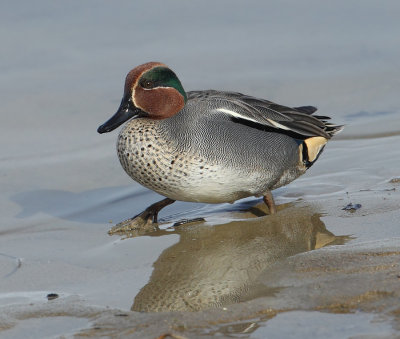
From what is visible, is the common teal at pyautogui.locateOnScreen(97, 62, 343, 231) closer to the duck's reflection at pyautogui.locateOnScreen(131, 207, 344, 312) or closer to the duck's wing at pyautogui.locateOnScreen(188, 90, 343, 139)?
the duck's wing at pyautogui.locateOnScreen(188, 90, 343, 139)

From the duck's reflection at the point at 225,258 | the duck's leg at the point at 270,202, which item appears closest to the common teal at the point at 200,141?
the duck's leg at the point at 270,202

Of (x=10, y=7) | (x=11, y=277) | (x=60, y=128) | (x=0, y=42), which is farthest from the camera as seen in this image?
(x=10, y=7)

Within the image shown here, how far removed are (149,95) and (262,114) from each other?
0.84 m

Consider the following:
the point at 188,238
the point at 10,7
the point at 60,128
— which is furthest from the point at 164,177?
the point at 10,7

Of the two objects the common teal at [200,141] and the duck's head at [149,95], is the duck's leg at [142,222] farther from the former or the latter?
the duck's head at [149,95]

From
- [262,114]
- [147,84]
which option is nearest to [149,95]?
[147,84]

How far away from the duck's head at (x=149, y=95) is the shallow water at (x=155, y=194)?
0.80 meters

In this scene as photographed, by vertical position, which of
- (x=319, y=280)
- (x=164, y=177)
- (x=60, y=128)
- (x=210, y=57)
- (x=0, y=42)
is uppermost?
(x=0, y=42)

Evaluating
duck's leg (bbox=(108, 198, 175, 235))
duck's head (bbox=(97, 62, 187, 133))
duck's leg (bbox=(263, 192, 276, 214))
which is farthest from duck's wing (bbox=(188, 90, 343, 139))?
duck's leg (bbox=(108, 198, 175, 235))

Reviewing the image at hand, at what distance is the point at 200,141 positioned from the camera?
5.36m

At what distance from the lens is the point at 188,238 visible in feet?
17.3

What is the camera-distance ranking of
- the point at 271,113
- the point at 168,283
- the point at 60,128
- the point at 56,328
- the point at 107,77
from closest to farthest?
the point at 56,328 → the point at 168,283 → the point at 271,113 → the point at 60,128 → the point at 107,77

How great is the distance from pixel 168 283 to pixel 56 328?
0.83 meters

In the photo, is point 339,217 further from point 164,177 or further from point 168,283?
point 168,283
